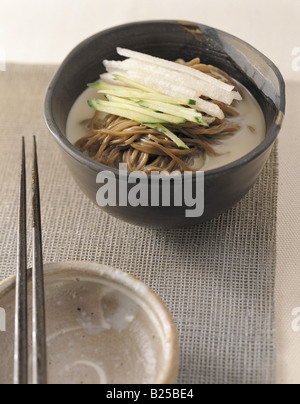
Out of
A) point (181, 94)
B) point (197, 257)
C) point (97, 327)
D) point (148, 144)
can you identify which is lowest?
point (97, 327)

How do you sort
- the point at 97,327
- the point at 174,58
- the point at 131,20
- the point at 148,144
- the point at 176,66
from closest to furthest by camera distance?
the point at 97,327
the point at 148,144
the point at 176,66
the point at 174,58
the point at 131,20

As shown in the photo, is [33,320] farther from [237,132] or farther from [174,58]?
[174,58]

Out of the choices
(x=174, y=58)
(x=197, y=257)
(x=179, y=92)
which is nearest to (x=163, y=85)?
(x=179, y=92)

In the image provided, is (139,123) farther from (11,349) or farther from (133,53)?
(11,349)

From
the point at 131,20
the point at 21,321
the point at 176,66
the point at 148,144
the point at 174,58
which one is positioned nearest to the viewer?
the point at 21,321

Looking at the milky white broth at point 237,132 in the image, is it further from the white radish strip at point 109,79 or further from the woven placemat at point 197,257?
the woven placemat at point 197,257

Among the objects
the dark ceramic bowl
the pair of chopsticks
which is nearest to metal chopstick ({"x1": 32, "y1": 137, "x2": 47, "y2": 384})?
the pair of chopsticks

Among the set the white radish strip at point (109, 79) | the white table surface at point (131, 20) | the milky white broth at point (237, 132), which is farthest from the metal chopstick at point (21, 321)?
the white table surface at point (131, 20)
